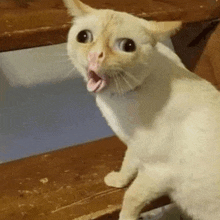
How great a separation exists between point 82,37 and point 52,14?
Answer: 0.75 feet

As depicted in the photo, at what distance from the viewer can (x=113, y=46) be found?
465 mm

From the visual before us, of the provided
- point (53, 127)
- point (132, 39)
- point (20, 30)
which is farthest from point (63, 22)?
point (53, 127)

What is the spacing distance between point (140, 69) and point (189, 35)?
461 millimetres

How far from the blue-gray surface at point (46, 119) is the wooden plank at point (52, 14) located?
15.6 inches

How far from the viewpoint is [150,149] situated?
1.82ft

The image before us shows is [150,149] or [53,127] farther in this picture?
[53,127]

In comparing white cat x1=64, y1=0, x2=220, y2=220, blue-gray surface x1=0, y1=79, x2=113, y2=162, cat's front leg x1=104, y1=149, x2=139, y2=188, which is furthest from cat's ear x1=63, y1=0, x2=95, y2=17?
blue-gray surface x1=0, y1=79, x2=113, y2=162

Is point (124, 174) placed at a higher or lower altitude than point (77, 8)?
lower

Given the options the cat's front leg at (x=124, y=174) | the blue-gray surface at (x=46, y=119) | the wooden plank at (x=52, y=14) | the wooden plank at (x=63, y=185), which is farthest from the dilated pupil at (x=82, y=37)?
the blue-gray surface at (x=46, y=119)

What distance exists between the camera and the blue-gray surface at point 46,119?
1026 mm

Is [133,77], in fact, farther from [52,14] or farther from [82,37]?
[52,14]

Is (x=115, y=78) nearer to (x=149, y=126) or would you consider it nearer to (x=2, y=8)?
(x=149, y=126)

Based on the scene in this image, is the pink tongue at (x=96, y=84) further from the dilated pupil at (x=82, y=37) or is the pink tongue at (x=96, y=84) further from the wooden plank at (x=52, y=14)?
the wooden plank at (x=52, y=14)

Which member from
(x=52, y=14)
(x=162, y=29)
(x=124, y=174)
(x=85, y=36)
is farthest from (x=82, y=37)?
(x=124, y=174)
